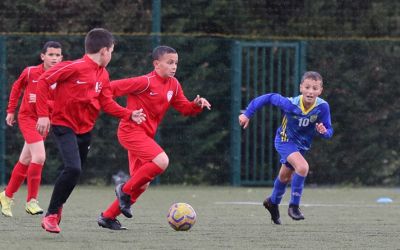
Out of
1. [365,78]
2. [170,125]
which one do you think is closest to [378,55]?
[365,78]

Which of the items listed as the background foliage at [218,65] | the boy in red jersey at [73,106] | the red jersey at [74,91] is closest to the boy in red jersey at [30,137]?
the boy in red jersey at [73,106]

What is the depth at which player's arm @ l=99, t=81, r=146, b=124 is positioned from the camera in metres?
8.92

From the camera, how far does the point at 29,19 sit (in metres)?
15.9

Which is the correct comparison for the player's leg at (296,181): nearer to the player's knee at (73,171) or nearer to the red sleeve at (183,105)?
the red sleeve at (183,105)

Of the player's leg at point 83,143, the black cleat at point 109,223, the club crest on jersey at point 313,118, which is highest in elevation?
the player's leg at point 83,143

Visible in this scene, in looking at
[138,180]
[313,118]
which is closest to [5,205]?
[138,180]

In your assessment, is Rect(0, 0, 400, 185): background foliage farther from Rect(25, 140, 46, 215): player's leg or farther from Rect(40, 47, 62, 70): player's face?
Rect(25, 140, 46, 215): player's leg

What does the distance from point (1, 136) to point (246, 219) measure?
6055 mm

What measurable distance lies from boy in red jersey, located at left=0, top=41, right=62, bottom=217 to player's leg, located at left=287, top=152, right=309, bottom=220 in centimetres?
252

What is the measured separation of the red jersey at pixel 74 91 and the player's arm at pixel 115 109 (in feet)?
0.45

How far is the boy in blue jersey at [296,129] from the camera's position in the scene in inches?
400

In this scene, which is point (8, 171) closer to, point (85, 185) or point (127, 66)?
point (85, 185)

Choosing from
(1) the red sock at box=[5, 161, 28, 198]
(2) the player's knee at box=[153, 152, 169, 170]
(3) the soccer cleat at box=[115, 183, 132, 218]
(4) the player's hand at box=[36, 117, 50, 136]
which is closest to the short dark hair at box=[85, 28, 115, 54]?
(4) the player's hand at box=[36, 117, 50, 136]

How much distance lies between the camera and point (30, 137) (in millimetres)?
10680
